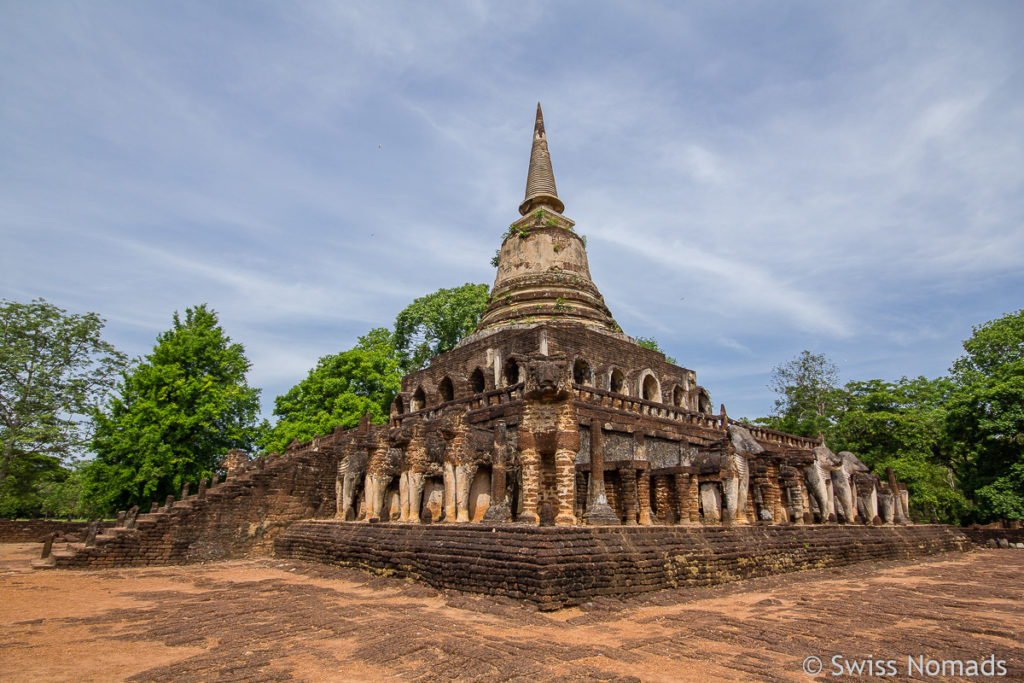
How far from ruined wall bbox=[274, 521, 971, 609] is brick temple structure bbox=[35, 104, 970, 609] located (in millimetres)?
34

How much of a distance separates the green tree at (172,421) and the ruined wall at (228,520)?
638 centimetres

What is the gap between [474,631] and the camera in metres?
7.12

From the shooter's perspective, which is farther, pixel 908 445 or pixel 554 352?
pixel 908 445

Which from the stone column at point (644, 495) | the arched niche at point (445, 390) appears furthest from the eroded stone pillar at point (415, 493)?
the arched niche at point (445, 390)

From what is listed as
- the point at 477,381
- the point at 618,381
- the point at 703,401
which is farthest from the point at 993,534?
the point at 477,381

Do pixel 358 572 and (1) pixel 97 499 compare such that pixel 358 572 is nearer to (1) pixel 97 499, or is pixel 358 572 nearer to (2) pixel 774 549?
(2) pixel 774 549

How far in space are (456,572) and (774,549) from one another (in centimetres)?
703

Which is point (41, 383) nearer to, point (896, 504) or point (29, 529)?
A: point (29, 529)

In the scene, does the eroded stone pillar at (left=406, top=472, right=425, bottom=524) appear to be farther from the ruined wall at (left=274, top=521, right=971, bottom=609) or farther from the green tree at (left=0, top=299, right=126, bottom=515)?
the green tree at (left=0, top=299, right=126, bottom=515)

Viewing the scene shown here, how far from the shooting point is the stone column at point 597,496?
1017 cm

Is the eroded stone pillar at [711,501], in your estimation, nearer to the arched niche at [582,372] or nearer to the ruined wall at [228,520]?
the arched niche at [582,372]

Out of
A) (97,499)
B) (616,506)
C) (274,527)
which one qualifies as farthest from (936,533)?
(97,499)

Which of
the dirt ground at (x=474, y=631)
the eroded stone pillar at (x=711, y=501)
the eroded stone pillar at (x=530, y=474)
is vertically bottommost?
the dirt ground at (x=474, y=631)

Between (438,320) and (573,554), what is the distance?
24701 millimetres
